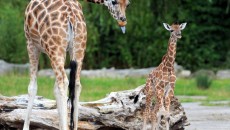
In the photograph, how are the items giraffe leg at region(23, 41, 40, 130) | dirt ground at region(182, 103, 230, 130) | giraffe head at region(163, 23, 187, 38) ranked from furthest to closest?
dirt ground at region(182, 103, 230, 130), giraffe head at region(163, 23, 187, 38), giraffe leg at region(23, 41, 40, 130)

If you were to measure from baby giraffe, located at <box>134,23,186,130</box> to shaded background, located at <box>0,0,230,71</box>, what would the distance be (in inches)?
888

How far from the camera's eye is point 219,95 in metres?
21.4

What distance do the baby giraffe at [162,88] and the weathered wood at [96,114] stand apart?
33 centimetres

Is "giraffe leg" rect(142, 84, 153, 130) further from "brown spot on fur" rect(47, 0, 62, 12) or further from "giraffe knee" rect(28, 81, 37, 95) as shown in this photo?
"brown spot on fur" rect(47, 0, 62, 12)

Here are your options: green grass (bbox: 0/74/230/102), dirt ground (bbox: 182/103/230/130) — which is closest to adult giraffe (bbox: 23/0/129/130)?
dirt ground (bbox: 182/103/230/130)

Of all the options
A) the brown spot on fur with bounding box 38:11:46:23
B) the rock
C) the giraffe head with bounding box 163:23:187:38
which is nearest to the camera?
the brown spot on fur with bounding box 38:11:46:23

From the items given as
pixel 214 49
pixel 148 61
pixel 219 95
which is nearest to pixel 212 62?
pixel 214 49

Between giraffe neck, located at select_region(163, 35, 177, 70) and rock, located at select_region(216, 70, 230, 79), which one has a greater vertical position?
giraffe neck, located at select_region(163, 35, 177, 70)

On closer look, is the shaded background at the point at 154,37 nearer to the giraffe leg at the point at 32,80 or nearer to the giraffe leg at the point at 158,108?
the giraffe leg at the point at 158,108

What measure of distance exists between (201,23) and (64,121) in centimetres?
2658

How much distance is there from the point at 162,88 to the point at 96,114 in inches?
41.7

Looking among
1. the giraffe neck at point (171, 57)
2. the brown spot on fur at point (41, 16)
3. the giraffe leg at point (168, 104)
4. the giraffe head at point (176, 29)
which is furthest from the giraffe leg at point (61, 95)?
the giraffe head at point (176, 29)

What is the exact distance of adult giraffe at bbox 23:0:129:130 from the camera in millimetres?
8641

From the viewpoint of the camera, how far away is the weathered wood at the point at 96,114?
10.5 m
